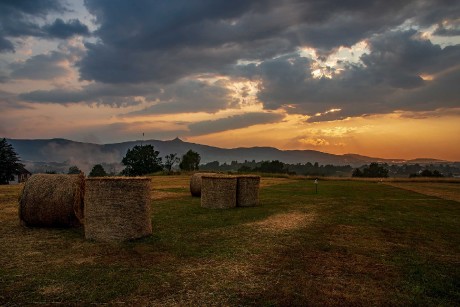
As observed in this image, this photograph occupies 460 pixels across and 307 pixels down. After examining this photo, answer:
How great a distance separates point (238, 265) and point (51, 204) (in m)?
7.64

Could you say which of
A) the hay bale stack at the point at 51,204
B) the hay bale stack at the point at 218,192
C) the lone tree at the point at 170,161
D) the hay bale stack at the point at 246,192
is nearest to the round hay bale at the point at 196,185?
the hay bale stack at the point at 246,192

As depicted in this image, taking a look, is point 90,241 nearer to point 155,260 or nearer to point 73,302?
point 155,260

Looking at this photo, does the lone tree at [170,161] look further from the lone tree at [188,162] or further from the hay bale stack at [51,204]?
the hay bale stack at [51,204]

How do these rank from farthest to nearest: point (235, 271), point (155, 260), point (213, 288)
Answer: point (155, 260) < point (235, 271) < point (213, 288)

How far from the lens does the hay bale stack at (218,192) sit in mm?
17781

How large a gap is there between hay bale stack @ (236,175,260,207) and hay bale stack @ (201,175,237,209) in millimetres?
603

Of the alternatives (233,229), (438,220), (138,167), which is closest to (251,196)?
(233,229)

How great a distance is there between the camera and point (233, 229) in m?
12.0

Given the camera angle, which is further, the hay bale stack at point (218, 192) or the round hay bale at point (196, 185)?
the round hay bale at point (196, 185)

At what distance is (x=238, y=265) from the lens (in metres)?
7.88

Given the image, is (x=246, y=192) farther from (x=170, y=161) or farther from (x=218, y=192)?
(x=170, y=161)

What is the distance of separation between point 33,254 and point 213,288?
5.06m

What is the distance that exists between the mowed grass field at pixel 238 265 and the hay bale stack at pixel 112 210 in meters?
0.42

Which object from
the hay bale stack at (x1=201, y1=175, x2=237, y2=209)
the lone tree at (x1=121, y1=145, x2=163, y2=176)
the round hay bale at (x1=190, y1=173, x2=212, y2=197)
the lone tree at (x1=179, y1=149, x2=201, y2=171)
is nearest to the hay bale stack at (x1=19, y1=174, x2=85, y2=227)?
the hay bale stack at (x1=201, y1=175, x2=237, y2=209)
